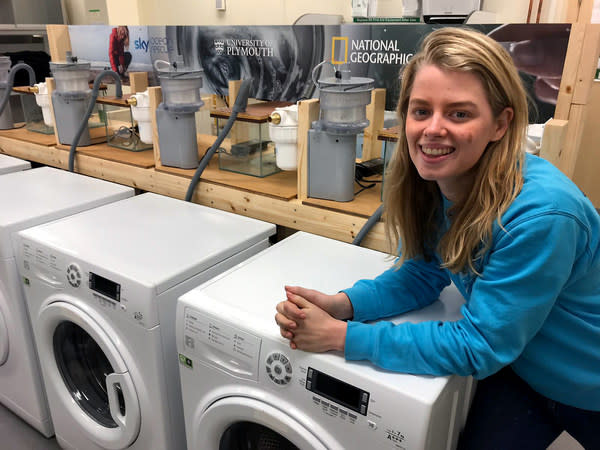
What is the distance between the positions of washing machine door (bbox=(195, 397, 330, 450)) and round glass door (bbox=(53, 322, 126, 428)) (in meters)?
0.46

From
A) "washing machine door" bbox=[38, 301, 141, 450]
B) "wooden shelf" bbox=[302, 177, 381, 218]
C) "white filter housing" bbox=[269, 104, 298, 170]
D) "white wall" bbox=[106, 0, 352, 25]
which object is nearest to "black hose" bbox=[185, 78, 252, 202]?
"white filter housing" bbox=[269, 104, 298, 170]

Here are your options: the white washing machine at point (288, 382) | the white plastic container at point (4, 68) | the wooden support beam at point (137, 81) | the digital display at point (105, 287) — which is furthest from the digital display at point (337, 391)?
the white plastic container at point (4, 68)

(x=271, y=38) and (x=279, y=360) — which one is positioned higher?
(x=271, y=38)

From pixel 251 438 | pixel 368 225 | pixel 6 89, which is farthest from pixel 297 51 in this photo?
pixel 6 89

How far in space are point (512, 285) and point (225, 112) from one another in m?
1.27

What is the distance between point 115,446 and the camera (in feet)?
4.68

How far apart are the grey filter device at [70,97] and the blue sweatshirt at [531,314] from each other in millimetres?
1814

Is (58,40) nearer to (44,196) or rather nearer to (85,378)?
(44,196)

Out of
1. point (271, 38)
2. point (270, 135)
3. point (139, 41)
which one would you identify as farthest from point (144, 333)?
point (139, 41)

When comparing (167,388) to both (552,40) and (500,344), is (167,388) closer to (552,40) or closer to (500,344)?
(500,344)

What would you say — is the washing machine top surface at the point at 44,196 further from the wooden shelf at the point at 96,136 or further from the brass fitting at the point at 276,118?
the brass fitting at the point at 276,118

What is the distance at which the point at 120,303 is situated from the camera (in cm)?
123

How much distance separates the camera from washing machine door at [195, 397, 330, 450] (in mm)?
963

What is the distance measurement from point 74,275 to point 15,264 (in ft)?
1.13
